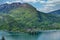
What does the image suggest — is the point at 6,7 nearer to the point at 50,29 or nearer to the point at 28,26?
the point at 28,26

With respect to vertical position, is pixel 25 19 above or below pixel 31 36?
above

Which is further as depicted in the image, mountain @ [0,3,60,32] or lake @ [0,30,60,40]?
mountain @ [0,3,60,32]

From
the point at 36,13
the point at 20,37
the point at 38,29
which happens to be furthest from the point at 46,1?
the point at 20,37

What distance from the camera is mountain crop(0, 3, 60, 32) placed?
6898 millimetres

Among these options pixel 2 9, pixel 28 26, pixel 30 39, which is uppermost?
pixel 2 9

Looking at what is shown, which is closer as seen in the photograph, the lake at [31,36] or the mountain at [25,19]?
the lake at [31,36]

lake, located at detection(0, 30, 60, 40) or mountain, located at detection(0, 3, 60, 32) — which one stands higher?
mountain, located at detection(0, 3, 60, 32)

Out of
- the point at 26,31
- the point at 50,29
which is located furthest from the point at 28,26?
the point at 50,29

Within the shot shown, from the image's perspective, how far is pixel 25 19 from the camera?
693 cm

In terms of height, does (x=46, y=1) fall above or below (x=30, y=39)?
above

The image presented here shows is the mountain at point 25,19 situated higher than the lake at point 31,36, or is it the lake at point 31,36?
the mountain at point 25,19

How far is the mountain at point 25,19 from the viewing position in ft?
22.6

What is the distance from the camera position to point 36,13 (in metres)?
7.02

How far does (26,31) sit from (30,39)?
30 cm
